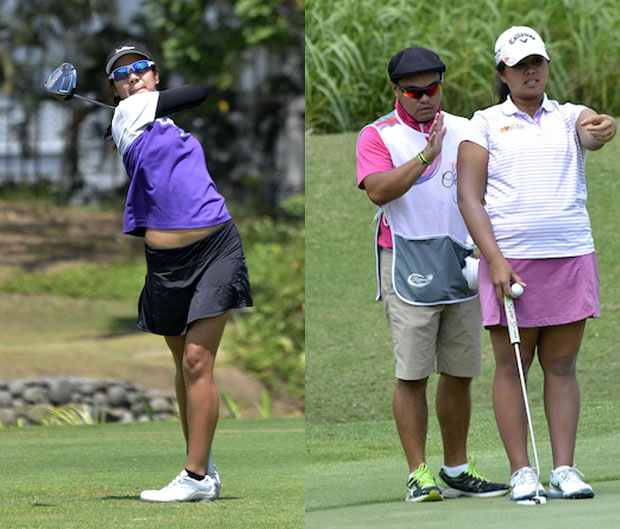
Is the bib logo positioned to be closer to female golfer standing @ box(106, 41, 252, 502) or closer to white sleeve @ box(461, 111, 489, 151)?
white sleeve @ box(461, 111, 489, 151)

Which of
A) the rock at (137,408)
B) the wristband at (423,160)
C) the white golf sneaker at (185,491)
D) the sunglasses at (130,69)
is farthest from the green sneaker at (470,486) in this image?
the rock at (137,408)

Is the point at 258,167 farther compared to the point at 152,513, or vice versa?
the point at 258,167

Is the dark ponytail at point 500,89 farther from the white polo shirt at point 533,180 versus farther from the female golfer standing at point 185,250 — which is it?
the female golfer standing at point 185,250

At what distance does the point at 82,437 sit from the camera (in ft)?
18.9

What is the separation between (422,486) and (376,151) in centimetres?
93

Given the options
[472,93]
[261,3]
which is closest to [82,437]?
[472,93]

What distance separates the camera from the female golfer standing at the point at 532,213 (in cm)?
313

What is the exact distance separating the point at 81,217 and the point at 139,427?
1273cm

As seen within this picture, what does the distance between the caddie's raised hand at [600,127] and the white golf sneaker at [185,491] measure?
1.56 metres

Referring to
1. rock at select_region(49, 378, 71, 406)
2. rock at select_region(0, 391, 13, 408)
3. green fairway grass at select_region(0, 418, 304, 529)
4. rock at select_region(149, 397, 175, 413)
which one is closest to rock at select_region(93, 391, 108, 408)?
rock at select_region(49, 378, 71, 406)

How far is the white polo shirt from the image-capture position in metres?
3.13

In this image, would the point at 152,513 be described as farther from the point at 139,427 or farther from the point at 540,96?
the point at 139,427

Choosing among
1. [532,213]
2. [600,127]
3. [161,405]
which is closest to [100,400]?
[161,405]

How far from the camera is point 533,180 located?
313 cm
